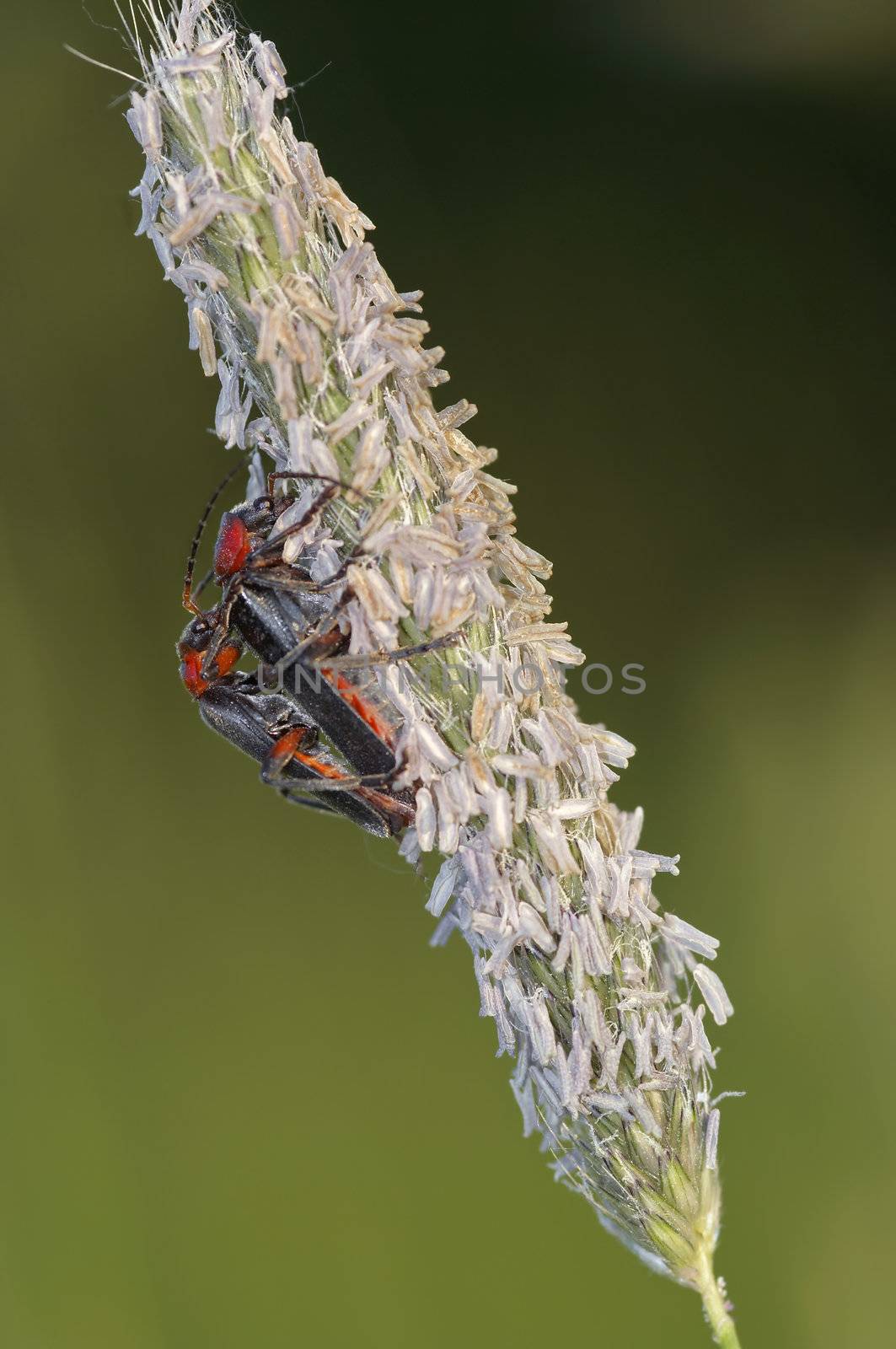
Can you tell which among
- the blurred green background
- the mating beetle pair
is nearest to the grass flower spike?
the mating beetle pair

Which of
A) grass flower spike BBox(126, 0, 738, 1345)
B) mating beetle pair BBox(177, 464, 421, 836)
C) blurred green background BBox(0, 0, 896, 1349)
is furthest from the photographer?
blurred green background BBox(0, 0, 896, 1349)

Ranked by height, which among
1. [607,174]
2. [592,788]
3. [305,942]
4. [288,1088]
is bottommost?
[288,1088]

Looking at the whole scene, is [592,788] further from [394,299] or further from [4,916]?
[4,916]

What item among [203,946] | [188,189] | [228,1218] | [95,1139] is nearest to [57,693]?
[203,946]

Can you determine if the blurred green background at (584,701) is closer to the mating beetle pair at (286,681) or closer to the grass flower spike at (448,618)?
the mating beetle pair at (286,681)

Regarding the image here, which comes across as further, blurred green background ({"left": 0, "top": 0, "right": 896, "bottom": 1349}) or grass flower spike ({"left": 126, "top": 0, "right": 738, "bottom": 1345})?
blurred green background ({"left": 0, "top": 0, "right": 896, "bottom": 1349})

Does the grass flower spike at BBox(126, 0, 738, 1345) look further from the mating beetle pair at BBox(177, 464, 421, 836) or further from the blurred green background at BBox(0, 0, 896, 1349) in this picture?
the blurred green background at BBox(0, 0, 896, 1349)

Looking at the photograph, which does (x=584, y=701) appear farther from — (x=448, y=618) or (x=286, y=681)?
(x=448, y=618)
